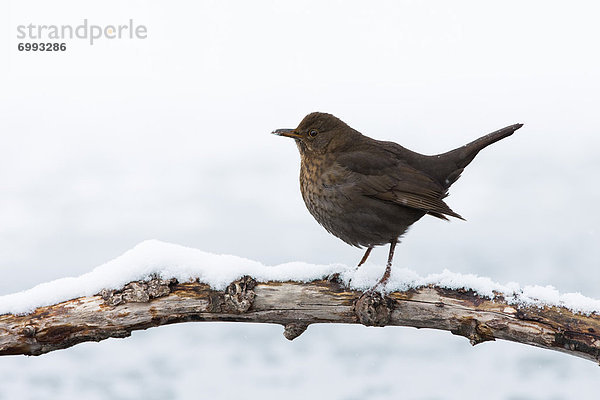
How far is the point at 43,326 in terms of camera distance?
4.68 meters

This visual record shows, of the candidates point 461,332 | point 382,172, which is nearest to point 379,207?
point 382,172

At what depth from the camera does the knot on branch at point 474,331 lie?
458 cm

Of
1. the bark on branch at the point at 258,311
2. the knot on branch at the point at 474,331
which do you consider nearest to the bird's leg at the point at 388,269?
the bark on branch at the point at 258,311

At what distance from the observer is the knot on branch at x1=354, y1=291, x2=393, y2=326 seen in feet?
15.5

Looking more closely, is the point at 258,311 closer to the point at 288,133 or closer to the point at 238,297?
the point at 238,297

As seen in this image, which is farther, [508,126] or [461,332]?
[508,126]

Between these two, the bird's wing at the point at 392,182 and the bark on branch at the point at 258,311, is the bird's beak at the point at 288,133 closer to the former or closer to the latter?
the bird's wing at the point at 392,182

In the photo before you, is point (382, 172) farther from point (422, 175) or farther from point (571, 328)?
point (571, 328)

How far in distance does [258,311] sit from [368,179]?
162cm

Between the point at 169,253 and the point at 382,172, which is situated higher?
the point at 382,172

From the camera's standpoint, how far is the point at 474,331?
462 centimetres

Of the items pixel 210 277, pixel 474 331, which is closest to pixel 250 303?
pixel 210 277

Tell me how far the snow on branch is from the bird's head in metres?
1.44

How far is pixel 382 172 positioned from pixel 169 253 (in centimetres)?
212
